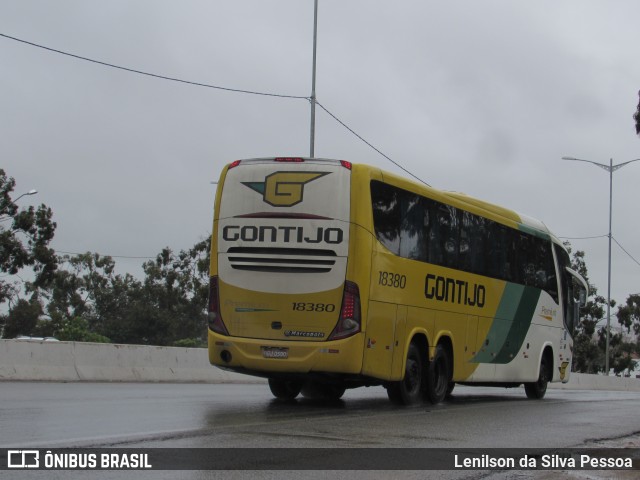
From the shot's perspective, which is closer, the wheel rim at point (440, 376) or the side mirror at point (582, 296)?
the wheel rim at point (440, 376)

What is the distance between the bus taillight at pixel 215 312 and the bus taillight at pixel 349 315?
5.42 feet

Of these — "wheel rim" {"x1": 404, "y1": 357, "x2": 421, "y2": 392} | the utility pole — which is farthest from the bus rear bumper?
the utility pole

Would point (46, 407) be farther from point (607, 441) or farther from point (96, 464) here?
point (607, 441)

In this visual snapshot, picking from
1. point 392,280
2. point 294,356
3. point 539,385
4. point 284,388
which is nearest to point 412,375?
point 392,280

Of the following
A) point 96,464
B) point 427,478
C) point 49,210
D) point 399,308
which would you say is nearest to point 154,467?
point 96,464

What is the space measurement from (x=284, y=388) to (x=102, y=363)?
6.27 metres

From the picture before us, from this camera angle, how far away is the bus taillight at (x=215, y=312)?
1385 centimetres

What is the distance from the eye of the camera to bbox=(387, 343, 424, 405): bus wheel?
49.3 ft

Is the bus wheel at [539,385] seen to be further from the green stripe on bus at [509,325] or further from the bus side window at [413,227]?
the bus side window at [413,227]

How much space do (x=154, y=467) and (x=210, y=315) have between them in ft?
22.3

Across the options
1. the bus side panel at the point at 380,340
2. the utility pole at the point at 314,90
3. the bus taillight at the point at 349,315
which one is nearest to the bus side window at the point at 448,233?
the bus side panel at the point at 380,340

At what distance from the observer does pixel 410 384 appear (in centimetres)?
1526

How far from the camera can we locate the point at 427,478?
7.50 metres

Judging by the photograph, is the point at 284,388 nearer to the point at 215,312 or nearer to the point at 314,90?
the point at 215,312
